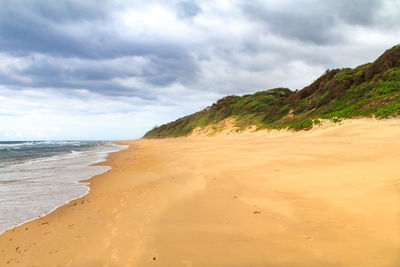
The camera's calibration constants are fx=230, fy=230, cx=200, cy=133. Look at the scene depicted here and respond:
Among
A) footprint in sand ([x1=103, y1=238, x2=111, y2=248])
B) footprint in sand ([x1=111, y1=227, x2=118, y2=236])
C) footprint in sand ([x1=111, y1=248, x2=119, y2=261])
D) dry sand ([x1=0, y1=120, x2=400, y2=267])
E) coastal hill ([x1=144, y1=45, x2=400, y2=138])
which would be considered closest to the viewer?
dry sand ([x1=0, y1=120, x2=400, y2=267])

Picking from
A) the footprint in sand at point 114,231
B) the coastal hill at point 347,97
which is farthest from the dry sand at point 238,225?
the coastal hill at point 347,97

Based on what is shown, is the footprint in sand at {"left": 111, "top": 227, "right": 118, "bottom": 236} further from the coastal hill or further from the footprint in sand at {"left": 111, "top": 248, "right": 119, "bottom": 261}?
the coastal hill

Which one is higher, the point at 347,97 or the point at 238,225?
the point at 347,97

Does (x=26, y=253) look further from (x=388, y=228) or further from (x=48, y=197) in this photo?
(x=388, y=228)

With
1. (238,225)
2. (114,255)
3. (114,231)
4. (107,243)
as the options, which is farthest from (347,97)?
(114,255)

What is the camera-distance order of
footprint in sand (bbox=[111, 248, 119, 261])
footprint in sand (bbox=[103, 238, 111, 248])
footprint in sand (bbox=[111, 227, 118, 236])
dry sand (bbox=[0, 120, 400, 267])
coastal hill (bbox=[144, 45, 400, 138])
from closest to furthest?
1. dry sand (bbox=[0, 120, 400, 267])
2. footprint in sand (bbox=[111, 248, 119, 261])
3. footprint in sand (bbox=[103, 238, 111, 248])
4. footprint in sand (bbox=[111, 227, 118, 236])
5. coastal hill (bbox=[144, 45, 400, 138])

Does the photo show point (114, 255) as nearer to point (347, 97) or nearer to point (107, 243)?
point (107, 243)

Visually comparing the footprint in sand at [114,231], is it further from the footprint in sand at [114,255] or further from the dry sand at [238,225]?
the footprint in sand at [114,255]

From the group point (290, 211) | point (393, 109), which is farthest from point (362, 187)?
point (393, 109)

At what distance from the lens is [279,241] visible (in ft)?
10.2

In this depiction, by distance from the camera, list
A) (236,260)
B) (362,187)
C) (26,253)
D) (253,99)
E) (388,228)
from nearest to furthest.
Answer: (236,260)
(388,228)
(26,253)
(362,187)
(253,99)

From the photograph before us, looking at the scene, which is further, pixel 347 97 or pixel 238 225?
pixel 347 97

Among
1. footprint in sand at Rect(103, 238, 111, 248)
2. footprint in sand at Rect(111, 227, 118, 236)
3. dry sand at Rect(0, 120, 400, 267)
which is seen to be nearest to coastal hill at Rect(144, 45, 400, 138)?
dry sand at Rect(0, 120, 400, 267)

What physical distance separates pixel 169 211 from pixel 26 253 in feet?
8.08
